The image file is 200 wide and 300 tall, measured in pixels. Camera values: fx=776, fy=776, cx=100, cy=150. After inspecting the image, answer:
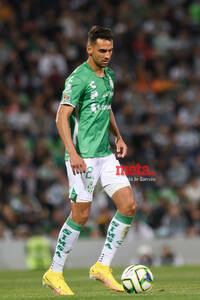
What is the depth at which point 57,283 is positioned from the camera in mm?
7785

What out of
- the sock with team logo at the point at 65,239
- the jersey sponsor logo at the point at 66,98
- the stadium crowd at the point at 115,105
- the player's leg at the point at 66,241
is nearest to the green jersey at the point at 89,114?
the jersey sponsor logo at the point at 66,98

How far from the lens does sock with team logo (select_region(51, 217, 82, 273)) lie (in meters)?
7.79

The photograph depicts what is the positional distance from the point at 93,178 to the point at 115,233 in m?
0.62

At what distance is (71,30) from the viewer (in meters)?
20.9

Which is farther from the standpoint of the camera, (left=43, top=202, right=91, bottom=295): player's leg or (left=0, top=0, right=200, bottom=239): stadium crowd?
(left=0, top=0, right=200, bottom=239): stadium crowd

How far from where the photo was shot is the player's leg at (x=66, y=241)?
774 cm

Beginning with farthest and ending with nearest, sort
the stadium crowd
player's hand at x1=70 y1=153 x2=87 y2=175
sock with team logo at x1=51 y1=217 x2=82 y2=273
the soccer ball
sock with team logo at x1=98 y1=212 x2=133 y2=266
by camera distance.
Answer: the stadium crowd → sock with team logo at x1=98 y1=212 x2=133 y2=266 → sock with team logo at x1=51 y1=217 x2=82 y2=273 → the soccer ball → player's hand at x1=70 y1=153 x2=87 y2=175

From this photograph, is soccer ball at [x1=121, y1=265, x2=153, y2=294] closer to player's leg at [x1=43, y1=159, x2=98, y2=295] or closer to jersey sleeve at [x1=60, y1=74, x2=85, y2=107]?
player's leg at [x1=43, y1=159, x2=98, y2=295]

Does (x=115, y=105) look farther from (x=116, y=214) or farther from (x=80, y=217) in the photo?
(x=80, y=217)

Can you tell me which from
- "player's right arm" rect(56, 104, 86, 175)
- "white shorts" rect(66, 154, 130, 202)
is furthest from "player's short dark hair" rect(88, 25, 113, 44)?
"white shorts" rect(66, 154, 130, 202)

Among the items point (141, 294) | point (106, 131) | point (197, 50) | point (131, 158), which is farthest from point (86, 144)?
point (197, 50)

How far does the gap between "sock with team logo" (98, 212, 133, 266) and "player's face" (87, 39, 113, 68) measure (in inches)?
61.3

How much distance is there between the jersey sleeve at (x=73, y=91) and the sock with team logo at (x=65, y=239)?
1174 mm

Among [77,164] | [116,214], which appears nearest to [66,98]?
[77,164]
